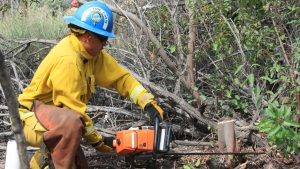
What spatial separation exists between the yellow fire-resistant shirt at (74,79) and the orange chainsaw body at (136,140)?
0.23 metres

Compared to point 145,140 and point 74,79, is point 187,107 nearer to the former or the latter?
point 145,140

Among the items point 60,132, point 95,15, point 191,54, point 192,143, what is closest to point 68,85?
point 60,132

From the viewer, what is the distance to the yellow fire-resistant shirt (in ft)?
11.9

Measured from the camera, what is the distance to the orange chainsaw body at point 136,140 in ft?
12.2

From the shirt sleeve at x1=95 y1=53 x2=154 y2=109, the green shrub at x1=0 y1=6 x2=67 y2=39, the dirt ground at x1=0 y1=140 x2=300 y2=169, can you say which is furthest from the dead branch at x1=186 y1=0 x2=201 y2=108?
the green shrub at x1=0 y1=6 x2=67 y2=39

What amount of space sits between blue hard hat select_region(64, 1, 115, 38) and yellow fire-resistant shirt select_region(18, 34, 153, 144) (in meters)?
0.14

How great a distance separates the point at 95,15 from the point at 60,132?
0.91 m

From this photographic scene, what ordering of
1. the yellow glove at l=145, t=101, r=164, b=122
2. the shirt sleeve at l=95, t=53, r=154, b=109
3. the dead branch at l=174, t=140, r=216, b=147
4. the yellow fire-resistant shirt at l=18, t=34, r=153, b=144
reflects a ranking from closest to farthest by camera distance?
the yellow fire-resistant shirt at l=18, t=34, r=153, b=144, the yellow glove at l=145, t=101, r=164, b=122, the shirt sleeve at l=95, t=53, r=154, b=109, the dead branch at l=174, t=140, r=216, b=147

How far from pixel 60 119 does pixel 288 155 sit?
183 cm

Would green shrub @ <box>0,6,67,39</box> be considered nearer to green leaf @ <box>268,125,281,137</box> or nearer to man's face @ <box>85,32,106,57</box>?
man's face @ <box>85,32,106,57</box>

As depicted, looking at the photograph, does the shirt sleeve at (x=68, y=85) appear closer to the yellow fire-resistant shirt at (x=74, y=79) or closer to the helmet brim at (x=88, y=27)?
the yellow fire-resistant shirt at (x=74, y=79)

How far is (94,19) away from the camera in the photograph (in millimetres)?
3811

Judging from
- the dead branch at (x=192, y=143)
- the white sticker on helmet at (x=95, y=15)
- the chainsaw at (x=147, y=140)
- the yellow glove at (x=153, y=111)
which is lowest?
the dead branch at (x=192, y=143)

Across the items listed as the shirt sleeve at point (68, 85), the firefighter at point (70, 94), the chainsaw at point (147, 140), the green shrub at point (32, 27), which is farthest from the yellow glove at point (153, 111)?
the green shrub at point (32, 27)
